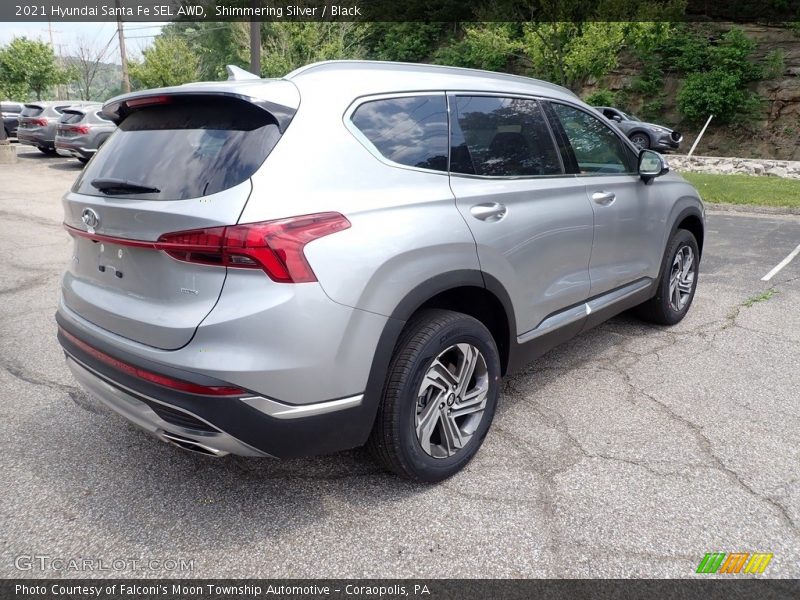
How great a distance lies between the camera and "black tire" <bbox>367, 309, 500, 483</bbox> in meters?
2.39

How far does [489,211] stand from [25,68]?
1802 inches

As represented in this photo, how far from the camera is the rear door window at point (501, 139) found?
9.27ft

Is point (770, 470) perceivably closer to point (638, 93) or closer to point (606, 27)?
point (606, 27)

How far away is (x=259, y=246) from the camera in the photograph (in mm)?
2020

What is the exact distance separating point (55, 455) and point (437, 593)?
201 centimetres

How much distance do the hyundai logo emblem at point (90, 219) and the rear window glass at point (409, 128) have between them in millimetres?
1105

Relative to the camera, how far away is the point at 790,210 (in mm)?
10961

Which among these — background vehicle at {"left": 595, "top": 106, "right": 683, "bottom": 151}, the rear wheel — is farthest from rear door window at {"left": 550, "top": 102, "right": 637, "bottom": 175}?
the rear wheel

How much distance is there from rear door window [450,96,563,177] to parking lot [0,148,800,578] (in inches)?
53.7

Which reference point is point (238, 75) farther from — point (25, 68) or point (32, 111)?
point (25, 68)

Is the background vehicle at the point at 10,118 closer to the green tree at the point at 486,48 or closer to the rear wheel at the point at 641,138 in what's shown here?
the green tree at the point at 486,48

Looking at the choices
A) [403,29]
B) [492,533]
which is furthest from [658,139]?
[403,29]

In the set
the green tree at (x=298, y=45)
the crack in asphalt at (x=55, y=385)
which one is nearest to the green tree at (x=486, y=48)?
the green tree at (x=298, y=45)

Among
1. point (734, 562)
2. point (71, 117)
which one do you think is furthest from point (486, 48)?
point (734, 562)
